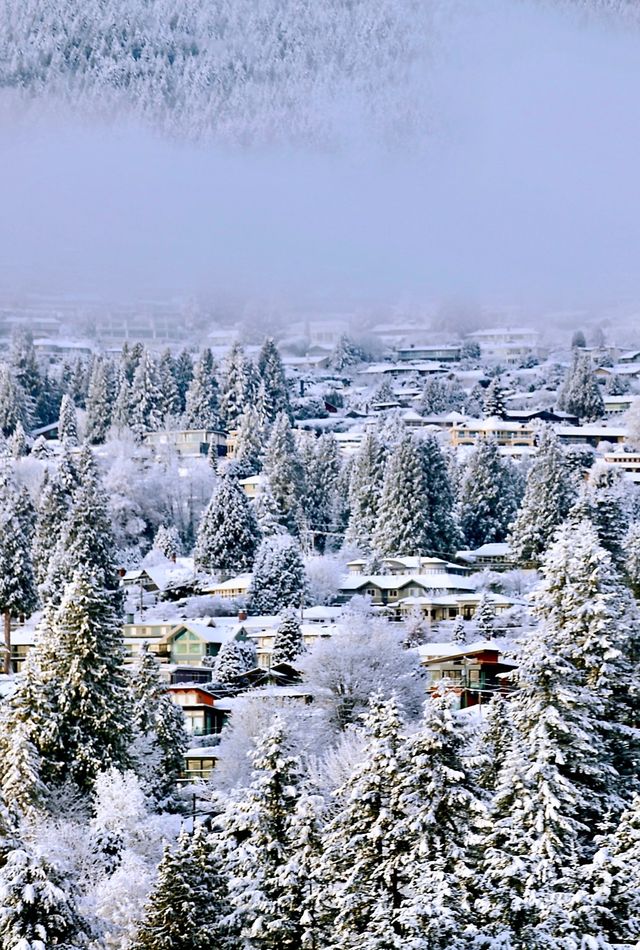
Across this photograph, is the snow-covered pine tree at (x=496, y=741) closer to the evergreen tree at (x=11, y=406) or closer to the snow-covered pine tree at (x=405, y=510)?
the snow-covered pine tree at (x=405, y=510)

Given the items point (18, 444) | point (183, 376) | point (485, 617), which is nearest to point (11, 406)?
point (18, 444)

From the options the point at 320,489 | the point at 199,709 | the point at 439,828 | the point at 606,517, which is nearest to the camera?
the point at 439,828

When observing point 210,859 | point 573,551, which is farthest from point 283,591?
point 210,859

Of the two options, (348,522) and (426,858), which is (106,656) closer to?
(426,858)

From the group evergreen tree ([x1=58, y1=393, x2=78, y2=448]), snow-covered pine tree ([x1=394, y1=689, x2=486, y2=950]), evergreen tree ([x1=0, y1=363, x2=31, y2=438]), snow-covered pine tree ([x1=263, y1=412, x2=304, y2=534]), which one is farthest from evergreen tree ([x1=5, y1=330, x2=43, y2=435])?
snow-covered pine tree ([x1=394, y1=689, x2=486, y2=950])

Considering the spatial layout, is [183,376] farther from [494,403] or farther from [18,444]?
[18,444]

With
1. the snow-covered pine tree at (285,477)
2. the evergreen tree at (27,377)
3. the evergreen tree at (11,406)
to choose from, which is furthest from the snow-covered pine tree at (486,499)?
the evergreen tree at (27,377)
